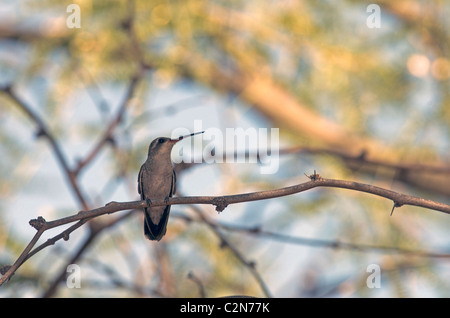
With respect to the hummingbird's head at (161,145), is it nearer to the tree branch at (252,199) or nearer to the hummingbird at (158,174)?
the hummingbird at (158,174)

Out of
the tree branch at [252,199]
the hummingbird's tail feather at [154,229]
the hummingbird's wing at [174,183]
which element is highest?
the hummingbird's wing at [174,183]

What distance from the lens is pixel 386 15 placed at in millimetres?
7547

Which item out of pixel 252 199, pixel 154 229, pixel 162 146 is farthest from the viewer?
pixel 162 146

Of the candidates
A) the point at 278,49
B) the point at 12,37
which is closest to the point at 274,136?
the point at 278,49

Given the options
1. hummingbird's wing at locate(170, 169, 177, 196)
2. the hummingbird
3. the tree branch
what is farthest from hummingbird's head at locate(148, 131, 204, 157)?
the tree branch

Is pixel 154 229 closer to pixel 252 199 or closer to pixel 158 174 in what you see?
pixel 158 174

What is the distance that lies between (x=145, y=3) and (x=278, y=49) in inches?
59.0

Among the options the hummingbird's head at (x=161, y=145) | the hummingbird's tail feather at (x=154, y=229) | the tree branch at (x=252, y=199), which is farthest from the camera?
the hummingbird's head at (x=161, y=145)

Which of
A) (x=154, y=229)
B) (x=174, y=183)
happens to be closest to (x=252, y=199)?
(x=154, y=229)

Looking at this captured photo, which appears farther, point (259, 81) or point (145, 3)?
point (259, 81)

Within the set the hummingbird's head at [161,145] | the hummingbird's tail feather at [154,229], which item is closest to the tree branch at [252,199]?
the hummingbird's tail feather at [154,229]

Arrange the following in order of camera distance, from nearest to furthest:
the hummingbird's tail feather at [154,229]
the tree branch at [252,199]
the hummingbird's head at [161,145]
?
the tree branch at [252,199] < the hummingbird's tail feather at [154,229] < the hummingbird's head at [161,145]

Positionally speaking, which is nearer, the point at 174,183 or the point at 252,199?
Result: the point at 252,199
